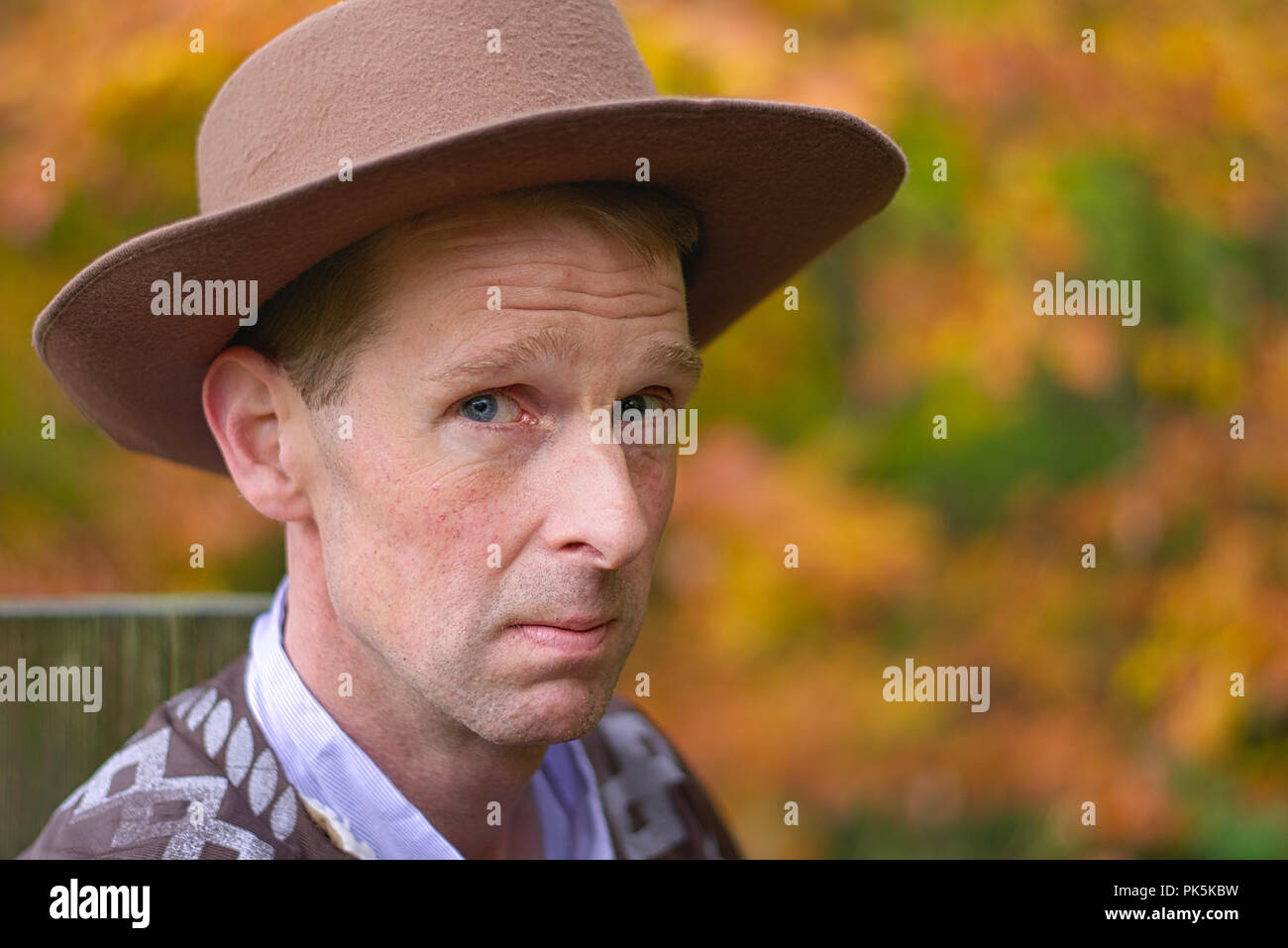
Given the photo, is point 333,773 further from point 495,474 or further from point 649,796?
point 649,796

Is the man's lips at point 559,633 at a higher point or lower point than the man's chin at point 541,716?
higher

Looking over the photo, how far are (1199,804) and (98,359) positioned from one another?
3.94m

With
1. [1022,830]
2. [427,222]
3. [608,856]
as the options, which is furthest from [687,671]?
[427,222]

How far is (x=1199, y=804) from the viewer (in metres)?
4.31

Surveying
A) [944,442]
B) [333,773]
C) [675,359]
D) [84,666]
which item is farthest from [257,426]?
[944,442]

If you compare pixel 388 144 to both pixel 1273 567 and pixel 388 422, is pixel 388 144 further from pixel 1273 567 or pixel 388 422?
pixel 1273 567

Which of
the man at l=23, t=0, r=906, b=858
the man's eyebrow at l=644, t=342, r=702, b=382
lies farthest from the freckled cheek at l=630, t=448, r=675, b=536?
the man's eyebrow at l=644, t=342, r=702, b=382

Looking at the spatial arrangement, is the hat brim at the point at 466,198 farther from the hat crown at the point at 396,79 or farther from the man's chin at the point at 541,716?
the man's chin at the point at 541,716

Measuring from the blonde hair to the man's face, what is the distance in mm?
25

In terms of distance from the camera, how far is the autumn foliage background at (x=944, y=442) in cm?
331

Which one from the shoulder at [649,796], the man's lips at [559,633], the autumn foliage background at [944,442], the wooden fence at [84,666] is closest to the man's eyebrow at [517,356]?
the man's lips at [559,633]

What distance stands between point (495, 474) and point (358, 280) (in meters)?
0.33

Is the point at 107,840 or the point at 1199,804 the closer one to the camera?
the point at 107,840

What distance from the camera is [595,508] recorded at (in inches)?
63.4
